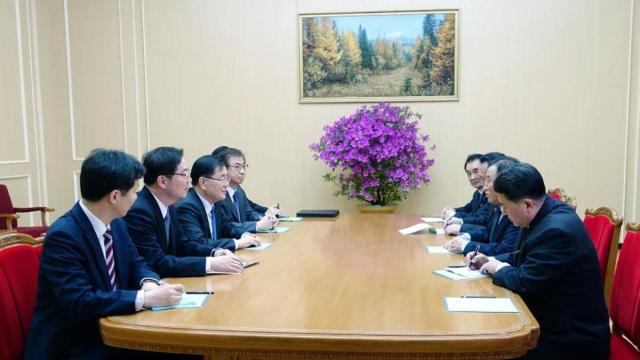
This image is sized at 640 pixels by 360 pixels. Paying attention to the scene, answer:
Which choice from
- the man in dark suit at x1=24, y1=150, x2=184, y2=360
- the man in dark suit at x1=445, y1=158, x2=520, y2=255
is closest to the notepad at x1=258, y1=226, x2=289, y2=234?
the man in dark suit at x1=445, y1=158, x2=520, y2=255

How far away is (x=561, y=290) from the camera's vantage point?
2.06m

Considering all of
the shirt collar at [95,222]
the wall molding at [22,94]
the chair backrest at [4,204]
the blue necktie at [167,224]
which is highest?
the wall molding at [22,94]

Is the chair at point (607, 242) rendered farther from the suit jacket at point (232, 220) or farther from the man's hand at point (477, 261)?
the suit jacket at point (232, 220)

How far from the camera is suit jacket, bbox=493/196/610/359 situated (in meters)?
2.02

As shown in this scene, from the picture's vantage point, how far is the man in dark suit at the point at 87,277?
1779mm

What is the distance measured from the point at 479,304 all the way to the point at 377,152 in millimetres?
3856

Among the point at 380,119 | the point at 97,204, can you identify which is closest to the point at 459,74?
the point at 380,119

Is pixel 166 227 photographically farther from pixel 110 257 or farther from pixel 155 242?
pixel 110 257

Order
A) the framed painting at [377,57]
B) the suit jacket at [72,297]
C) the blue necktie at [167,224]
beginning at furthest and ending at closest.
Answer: the framed painting at [377,57] < the blue necktie at [167,224] < the suit jacket at [72,297]

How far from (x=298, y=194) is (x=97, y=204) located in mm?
4690

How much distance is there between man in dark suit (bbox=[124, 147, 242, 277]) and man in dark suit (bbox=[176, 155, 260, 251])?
182mm

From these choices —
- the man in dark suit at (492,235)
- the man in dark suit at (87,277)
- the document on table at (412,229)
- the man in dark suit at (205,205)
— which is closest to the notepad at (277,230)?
the man in dark suit at (205,205)

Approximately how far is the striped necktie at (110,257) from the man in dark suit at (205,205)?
93 centimetres

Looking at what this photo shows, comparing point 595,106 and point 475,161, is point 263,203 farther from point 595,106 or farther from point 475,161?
point 595,106
